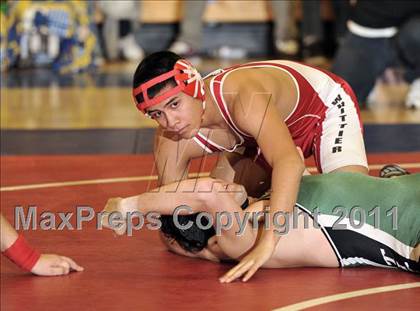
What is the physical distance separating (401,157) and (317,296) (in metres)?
1.99

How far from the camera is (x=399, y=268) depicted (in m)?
3.15

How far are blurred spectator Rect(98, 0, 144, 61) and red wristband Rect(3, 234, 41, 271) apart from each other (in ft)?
19.9

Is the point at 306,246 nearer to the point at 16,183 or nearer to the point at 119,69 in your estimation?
the point at 16,183

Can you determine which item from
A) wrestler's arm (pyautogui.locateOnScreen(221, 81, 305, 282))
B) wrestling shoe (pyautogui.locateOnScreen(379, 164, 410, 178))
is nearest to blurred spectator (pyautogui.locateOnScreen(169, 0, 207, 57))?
wrestling shoe (pyautogui.locateOnScreen(379, 164, 410, 178))

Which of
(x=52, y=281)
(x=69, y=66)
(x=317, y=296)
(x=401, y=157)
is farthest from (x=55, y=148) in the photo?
(x=69, y=66)

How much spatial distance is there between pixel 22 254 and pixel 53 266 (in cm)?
11

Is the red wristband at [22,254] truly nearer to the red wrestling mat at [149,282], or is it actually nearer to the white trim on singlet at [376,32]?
the red wrestling mat at [149,282]

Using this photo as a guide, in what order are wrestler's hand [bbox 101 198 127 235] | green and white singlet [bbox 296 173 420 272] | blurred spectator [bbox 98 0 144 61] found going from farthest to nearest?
blurred spectator [bbox 98 0 144 61] < wrestler's hand [bbox 101 198 127 235] < green and white singlet [bbox 296 173 420 272]

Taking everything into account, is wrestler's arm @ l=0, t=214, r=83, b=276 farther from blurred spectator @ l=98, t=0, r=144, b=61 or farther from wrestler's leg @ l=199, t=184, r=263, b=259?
blurred spectator @ l=98, t=0, r=144, b=61

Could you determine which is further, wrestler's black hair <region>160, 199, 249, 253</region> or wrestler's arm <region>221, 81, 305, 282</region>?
wrestler's black hair <region>160, 199, 249, 253</region>

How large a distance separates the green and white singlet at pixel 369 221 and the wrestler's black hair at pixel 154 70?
55 cm

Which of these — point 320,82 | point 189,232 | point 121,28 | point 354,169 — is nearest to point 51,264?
point 189,232

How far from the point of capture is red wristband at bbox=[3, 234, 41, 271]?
119 inches

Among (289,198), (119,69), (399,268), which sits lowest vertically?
(119,69)
